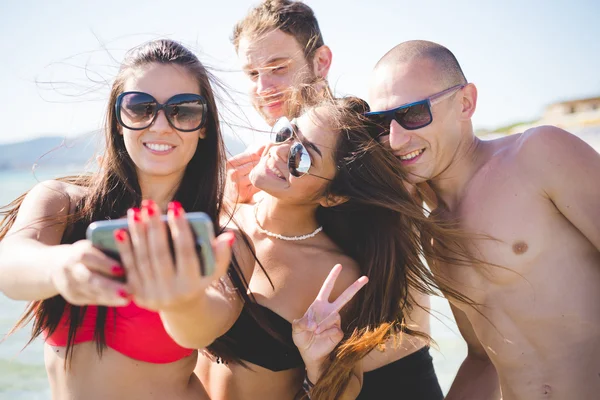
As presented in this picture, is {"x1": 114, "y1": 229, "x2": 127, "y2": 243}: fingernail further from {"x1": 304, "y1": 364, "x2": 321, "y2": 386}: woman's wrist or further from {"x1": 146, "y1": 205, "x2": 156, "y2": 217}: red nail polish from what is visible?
{"x1": 304, "y1": 364, "x2": 321, "y2": 386}: woman's wrist

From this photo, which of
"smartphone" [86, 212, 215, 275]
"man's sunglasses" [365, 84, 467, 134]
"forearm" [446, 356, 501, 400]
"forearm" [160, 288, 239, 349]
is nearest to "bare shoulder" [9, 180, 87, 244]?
"forearm" [160, 288, 239, 349]

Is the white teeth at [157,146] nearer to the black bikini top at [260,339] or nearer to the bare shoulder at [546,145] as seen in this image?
the black bikini top at [260,339]

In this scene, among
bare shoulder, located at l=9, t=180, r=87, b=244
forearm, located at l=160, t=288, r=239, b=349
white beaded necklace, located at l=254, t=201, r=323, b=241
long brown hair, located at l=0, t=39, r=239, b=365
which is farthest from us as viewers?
white beaded necklace, located at l=254, t=201, r=323, b=241

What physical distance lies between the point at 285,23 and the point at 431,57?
6.12 ft

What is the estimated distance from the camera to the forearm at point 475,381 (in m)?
3.68

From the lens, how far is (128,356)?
8.61 ft

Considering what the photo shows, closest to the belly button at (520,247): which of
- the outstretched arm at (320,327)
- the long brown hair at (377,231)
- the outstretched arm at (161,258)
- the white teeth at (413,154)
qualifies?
the long brown hair at (377,231)

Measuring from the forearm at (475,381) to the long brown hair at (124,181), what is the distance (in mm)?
1817

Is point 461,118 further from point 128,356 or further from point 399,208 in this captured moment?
point 128,356

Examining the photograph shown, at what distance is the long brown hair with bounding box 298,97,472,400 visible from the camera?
10.6ft

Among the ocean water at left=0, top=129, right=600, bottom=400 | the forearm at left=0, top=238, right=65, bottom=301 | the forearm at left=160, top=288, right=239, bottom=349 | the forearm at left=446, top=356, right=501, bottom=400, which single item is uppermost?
the forearm at left=0, top=238, right=65, bottom=301

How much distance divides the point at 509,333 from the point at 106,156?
2.17 metres

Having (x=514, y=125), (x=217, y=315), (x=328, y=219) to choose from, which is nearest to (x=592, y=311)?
(x=328, y=219)

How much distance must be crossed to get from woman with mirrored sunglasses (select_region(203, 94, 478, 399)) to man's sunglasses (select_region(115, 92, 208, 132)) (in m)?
0.66
